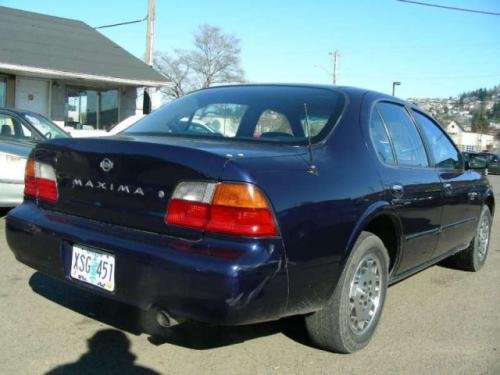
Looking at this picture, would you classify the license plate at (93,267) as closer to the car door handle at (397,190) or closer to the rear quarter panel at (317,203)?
the rear quarter panel at (317,203)

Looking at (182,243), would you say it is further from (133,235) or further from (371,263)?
(371,263)

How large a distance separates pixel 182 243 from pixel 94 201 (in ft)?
2.16

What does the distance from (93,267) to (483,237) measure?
4.34m

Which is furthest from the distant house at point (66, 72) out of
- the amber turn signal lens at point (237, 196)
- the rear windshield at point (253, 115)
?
the amber turn signal lens at point (237, 196)

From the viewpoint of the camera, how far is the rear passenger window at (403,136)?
405 centimetres

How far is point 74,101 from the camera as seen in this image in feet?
58.3

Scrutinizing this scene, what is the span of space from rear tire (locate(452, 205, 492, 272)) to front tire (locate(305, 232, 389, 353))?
2.42m

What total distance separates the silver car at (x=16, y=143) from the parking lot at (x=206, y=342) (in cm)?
225

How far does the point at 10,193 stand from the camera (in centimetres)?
659

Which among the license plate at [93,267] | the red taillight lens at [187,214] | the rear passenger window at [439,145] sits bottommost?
the license plate at [93,267]

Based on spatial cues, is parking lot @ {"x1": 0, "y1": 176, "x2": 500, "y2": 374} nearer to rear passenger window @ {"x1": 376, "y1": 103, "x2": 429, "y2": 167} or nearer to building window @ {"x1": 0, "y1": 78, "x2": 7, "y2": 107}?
rear passenger window @ {"x1": 376, "y1": 103, "x2": 429, "y2": 167}

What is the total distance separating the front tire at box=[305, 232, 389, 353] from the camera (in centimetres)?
325

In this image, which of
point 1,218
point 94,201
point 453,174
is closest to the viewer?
point 94,201

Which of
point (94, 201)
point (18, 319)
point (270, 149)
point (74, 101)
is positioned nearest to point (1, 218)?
point (18, 319)
